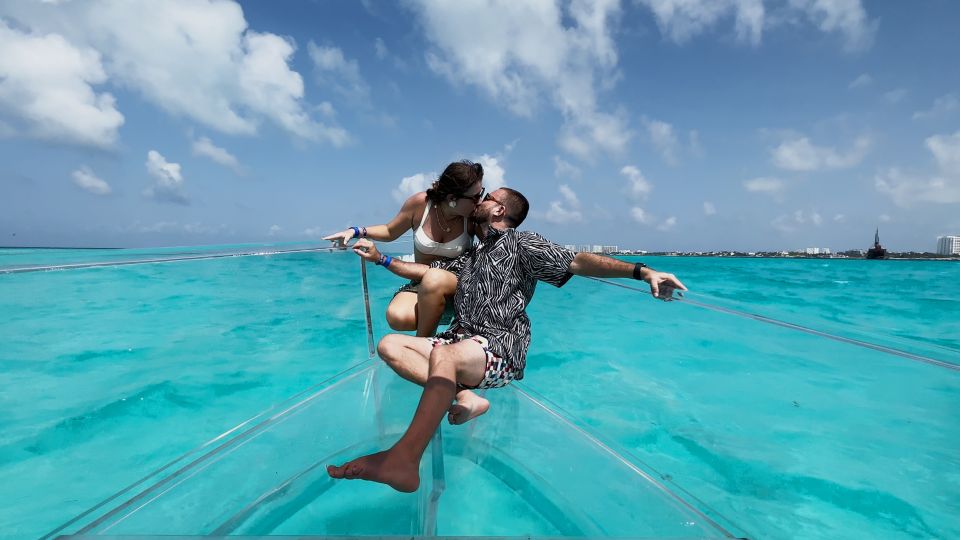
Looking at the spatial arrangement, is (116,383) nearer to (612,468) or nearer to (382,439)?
(382,439)

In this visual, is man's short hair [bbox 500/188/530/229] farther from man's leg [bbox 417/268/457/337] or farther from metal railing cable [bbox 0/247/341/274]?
metal railing cable [bbox 0/247/341/274]

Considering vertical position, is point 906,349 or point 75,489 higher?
point 906,349

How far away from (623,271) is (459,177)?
0.94 m

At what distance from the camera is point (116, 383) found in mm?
5020

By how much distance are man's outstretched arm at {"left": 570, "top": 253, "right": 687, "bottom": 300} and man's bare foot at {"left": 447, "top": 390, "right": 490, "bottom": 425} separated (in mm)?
684

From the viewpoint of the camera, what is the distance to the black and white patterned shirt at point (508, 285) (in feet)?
6.57

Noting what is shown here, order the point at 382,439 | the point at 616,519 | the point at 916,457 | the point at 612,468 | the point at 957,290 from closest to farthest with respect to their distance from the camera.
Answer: the point at 616,519
the point at 612,468
the point at 382,439
the point at 916,457
the point at 957,290

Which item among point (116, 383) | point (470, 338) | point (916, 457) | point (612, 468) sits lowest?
point (916, 457)

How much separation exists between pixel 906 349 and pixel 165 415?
513 cm

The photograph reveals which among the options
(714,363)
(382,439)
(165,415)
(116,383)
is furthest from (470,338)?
(714,363)

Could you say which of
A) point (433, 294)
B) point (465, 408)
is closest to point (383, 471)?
point (465, 408)

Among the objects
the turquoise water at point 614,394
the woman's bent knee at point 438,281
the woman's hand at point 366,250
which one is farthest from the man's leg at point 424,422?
the turquoise water at point 614,394

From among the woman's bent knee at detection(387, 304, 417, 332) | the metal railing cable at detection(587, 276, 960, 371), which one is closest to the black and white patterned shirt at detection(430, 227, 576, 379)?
the metal railing cable at detection(587, 276, 960, 371)

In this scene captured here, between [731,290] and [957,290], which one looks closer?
[731,290]
